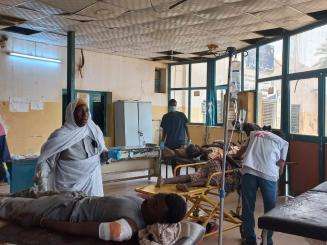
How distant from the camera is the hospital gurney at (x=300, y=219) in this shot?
1825 mm

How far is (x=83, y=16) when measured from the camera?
521cm

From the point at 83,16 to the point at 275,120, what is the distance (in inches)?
148

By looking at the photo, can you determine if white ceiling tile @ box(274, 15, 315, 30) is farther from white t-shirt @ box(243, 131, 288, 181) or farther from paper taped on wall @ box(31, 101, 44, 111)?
paper taped on wall @ box(31, 101, 44, 111)

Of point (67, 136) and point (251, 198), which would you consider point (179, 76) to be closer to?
point (251, 198)

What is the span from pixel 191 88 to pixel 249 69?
2.38 meters

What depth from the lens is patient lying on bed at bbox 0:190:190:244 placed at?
1.74 meters

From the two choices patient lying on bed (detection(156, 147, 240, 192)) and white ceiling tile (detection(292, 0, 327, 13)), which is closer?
patient lying on bed (detection(156, 147, 240, 192))

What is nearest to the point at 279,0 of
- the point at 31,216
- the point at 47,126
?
the point at 31,216

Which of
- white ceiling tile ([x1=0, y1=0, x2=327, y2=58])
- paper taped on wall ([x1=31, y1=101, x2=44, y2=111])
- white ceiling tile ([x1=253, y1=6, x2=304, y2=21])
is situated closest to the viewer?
white ceiling tile ([x1=0, y1=0, x2=327, y2=58])

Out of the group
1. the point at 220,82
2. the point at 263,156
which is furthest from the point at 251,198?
the point at 220,82

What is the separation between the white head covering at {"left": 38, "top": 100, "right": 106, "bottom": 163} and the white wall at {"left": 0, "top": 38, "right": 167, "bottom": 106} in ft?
14.2

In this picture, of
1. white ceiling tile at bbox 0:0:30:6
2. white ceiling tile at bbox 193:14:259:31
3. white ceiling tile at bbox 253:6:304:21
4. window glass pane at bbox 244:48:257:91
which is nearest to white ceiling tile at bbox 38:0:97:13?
white ceiling tile at bbox 0:0:30:6

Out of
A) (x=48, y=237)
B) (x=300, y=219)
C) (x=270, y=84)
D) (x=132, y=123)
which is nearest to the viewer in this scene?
(x=48, y=237)

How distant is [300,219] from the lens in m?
1.92
